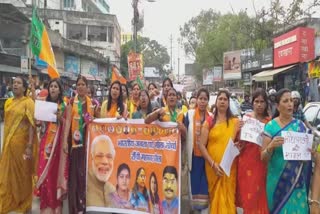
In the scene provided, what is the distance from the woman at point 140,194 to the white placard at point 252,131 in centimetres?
124

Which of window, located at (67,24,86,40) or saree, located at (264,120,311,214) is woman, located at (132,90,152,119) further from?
window, located at (67,24,86,40)

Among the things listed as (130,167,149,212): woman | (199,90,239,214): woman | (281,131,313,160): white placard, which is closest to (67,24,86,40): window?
(130,167,149,212): woman

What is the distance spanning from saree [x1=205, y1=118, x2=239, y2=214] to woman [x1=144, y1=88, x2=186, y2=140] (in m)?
0.37

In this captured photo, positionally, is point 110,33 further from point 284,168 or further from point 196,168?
point 284,168

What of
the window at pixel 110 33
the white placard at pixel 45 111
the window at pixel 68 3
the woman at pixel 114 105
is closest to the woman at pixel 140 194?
the woman at pixel 114 105

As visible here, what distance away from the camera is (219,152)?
455 centimetres

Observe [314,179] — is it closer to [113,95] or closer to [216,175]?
[216,175]

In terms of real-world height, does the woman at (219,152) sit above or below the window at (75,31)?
below

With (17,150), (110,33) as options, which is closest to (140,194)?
(17,150)

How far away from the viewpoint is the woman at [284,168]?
12.8 ft

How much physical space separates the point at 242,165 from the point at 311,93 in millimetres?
14274

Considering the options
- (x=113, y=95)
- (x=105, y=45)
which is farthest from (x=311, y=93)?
(x=105, y=45)

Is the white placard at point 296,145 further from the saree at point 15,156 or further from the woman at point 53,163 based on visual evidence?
the saree at point 15,156

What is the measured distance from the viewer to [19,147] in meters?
5.54
